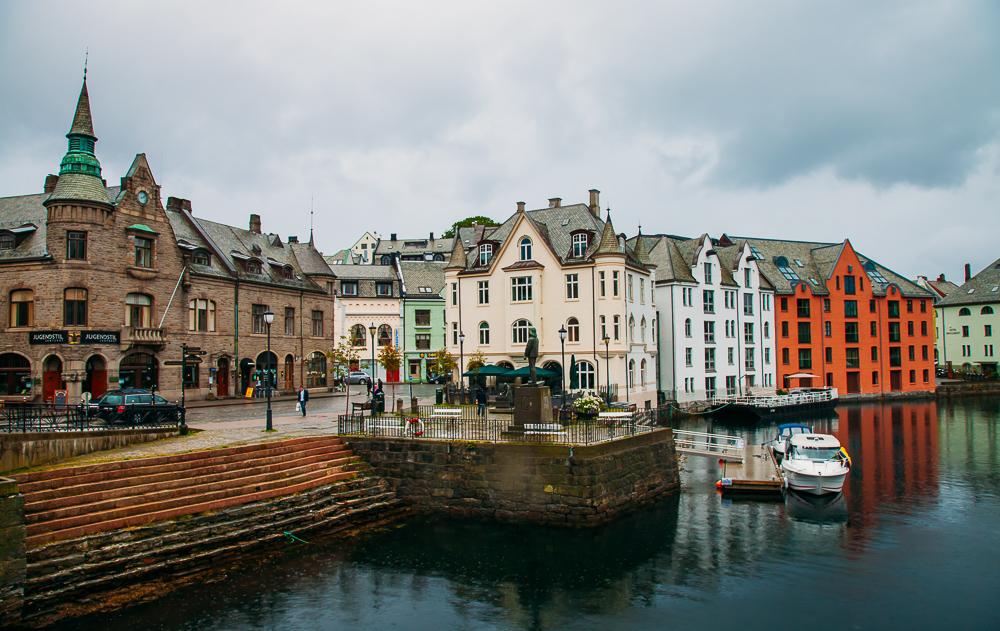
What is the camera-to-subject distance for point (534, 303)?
49.2 m

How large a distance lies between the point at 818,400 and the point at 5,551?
61799mm

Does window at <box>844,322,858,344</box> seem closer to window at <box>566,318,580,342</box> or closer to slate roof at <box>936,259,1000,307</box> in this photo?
slate roof at <box>936,259,1000,307</box>

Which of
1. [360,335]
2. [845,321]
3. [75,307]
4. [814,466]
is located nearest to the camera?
[814,466]

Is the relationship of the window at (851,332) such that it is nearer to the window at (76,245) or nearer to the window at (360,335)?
the window at (360,335)

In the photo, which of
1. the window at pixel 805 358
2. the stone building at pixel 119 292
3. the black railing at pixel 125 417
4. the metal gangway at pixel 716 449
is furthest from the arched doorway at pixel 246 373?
the window at pixel 805 358

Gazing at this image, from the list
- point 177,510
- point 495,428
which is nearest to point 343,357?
point 495,428

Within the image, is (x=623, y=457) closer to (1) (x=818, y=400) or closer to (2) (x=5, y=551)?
(2) (x=5, y=551)

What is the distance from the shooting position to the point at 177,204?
53125 mm

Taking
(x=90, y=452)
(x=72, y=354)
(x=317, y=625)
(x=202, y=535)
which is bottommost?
(x=317, y=625)

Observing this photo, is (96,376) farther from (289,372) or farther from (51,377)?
(289,372)

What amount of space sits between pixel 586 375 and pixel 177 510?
1241 inches

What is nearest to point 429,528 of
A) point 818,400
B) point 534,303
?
point 534,303

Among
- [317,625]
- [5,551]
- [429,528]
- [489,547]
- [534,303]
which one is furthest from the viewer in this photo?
[534,303]

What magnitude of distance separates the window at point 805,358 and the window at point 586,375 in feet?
117
